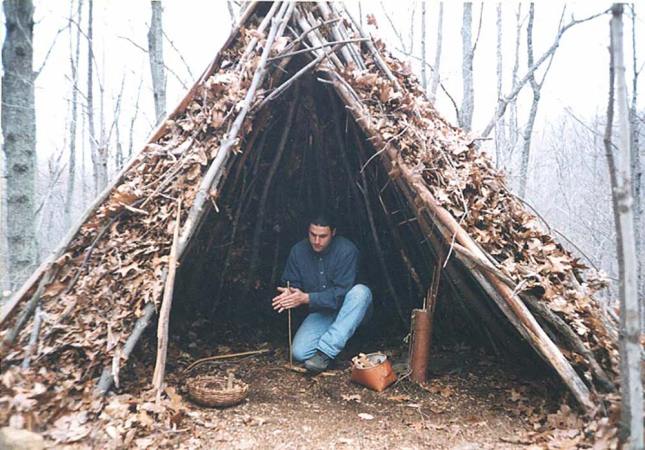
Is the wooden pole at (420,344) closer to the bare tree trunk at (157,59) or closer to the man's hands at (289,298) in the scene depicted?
the man's hands at (289,298)

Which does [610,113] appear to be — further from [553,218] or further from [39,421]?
[553,218]

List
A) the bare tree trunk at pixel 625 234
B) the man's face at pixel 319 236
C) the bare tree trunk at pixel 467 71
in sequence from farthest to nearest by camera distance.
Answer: the bare tree trunk at pixel 467 71 < the man's face at pixel 319 236 < the bare tree trunk at pixel 625 234

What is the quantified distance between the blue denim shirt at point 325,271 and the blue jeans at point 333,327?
135 millimetres

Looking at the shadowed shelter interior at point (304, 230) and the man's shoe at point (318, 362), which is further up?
the shadowed shelter interior at point (304, 230)

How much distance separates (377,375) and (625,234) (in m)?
2.42

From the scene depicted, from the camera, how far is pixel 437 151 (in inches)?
156

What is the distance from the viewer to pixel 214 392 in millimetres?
3559

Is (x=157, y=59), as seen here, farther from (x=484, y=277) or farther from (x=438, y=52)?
(x=484, y=277)

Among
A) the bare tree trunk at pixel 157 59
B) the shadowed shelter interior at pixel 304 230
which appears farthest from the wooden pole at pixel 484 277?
the bare tree trunk at pixel 157 59

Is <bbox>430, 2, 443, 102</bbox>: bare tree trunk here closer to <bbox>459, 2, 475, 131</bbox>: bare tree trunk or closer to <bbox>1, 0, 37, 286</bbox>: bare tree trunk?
<bbox>459, 2, 475, 131</bbox>: bare tree trunk

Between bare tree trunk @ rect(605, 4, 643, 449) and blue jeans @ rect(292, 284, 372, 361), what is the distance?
2501 mm

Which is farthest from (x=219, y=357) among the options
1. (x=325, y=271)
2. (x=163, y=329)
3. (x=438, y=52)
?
(x=438, y=52)

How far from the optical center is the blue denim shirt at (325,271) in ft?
16.1

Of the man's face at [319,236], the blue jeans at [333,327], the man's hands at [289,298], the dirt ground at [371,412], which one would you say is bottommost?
the dirt ground at [371,412]
